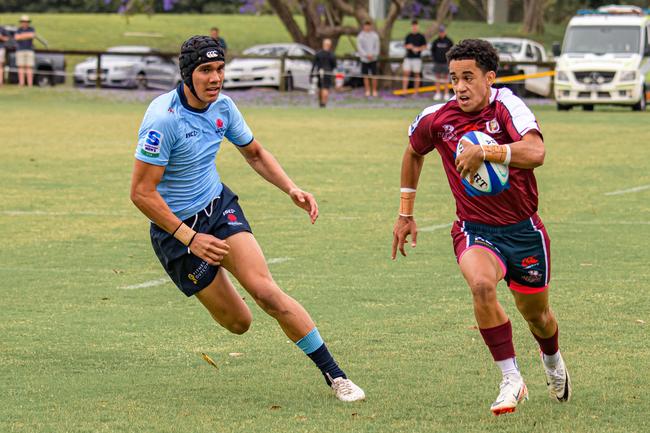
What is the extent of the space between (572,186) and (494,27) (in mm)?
61983

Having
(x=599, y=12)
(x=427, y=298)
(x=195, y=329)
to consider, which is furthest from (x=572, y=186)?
(x=599, y=12)

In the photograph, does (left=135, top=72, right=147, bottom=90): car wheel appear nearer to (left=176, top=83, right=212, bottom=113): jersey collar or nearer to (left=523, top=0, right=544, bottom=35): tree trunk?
(left=523, top=0, right=544, bottom=35): tree trunk

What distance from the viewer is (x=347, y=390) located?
692 cm

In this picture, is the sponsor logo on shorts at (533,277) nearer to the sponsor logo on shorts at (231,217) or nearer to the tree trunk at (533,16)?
the sponsor logo on shorts at (231,217)

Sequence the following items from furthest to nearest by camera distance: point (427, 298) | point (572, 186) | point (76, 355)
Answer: point (572, 186)
point (427, 298)
point (76, 355)

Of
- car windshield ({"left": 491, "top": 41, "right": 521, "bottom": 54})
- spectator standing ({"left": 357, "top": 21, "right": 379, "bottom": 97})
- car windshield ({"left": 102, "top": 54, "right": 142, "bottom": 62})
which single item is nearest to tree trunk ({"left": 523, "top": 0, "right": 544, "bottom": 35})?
car windshield ({"left": 491, "top": 41, "right": 521, "bottom": 54})

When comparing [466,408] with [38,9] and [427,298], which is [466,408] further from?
[38,9]

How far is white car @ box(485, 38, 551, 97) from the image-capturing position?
135 feet

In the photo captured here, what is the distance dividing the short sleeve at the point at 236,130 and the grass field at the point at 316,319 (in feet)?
4.24

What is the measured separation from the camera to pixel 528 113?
6805mm

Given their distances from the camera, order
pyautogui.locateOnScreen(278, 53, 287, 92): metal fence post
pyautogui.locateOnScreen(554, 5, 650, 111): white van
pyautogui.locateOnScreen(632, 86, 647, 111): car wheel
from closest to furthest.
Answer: pyautogui.locateOnScreen(554, 5, 650, 111): white van
pyautogui.locateOnScreen(632, 86, 647, 111): car wheel
pyautogui.locateOnScreen(278, 53, 287, 92): metal fence post

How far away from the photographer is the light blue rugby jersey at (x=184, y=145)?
279 inches

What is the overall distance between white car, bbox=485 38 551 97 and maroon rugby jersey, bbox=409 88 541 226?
34.5 m

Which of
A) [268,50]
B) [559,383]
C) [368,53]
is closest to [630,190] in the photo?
[559,383]
